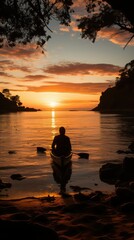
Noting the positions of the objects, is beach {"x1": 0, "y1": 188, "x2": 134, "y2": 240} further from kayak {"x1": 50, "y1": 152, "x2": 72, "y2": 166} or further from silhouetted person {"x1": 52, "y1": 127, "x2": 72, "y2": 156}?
silhouetted person {"x1": 52, "y1": 127, "x2": 72, "y2": 156}

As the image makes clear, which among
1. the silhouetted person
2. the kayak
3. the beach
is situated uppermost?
the silhouetted person

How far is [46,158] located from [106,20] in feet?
45.3

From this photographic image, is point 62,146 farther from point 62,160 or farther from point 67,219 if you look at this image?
point 67,219

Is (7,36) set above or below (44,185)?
above

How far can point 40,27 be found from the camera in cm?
1274

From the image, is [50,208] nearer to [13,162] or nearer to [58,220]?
[58,220]

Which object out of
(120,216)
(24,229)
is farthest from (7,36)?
(24,229)

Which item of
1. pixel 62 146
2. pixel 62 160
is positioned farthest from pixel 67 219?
pixel 62 146

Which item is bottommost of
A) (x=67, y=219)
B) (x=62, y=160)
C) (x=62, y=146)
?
(x=67, y=219)

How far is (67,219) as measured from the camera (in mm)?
9539

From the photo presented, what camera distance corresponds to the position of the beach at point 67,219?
5.79m

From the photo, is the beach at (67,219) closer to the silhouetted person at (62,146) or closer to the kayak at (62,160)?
the kayak at (62,160)

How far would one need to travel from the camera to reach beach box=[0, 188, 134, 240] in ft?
19.0

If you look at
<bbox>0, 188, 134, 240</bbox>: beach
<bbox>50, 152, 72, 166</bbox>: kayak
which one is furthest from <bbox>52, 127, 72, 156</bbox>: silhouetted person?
<bbox>0, 188, 134, 240</bbox>: beach
